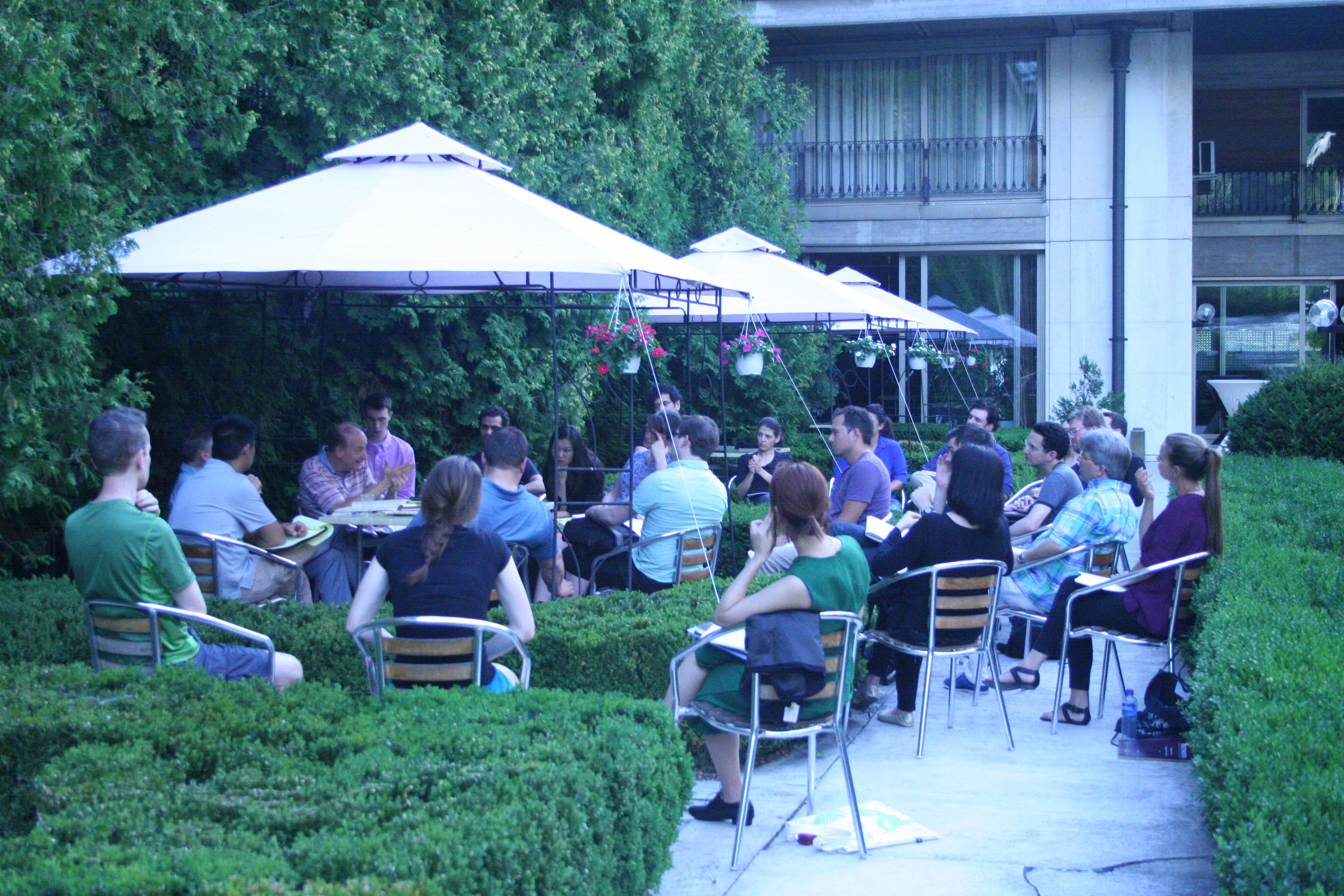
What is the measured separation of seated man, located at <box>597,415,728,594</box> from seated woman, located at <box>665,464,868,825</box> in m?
2.47

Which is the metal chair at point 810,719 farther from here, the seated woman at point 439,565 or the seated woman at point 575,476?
the seated woman at point 575,476

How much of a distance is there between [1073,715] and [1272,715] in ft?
8.41

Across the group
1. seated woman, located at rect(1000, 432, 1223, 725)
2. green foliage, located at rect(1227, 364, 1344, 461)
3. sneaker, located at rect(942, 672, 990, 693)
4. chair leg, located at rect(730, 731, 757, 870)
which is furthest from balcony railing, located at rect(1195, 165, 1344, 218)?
chair leg, located at rect(730, 731, 757, 870)

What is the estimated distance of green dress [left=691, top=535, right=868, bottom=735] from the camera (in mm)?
4395

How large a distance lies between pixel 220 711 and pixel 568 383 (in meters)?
9.35

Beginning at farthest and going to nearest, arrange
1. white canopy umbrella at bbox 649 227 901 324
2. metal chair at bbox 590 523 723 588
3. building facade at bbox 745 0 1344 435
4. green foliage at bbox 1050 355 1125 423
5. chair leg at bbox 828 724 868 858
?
building facade at bbox 745 0 1344 435 → green foliage at bbox 1050 355 1125 423 → white canopy umbrella at bbox 649 227 901 324 → metal chair at bbox 590 523 723 588 → chair leg at bbox 828 724 868 858

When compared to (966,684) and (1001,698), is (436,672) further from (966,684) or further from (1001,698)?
(966,684)

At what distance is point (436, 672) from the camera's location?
439cm

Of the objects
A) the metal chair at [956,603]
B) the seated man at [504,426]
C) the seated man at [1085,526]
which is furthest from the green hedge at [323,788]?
the seated man at [504,426]

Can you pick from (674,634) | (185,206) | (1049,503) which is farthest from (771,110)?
(674,634)

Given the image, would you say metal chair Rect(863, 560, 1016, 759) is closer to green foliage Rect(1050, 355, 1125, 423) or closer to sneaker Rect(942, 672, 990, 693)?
sneaker Rect(942, 672, 990, 693)

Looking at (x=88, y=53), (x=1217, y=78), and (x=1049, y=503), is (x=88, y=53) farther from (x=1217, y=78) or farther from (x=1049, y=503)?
(x=1217, y=78)

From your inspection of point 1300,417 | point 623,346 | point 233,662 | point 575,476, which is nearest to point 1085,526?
point 575,476

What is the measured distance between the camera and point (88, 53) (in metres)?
6.16
